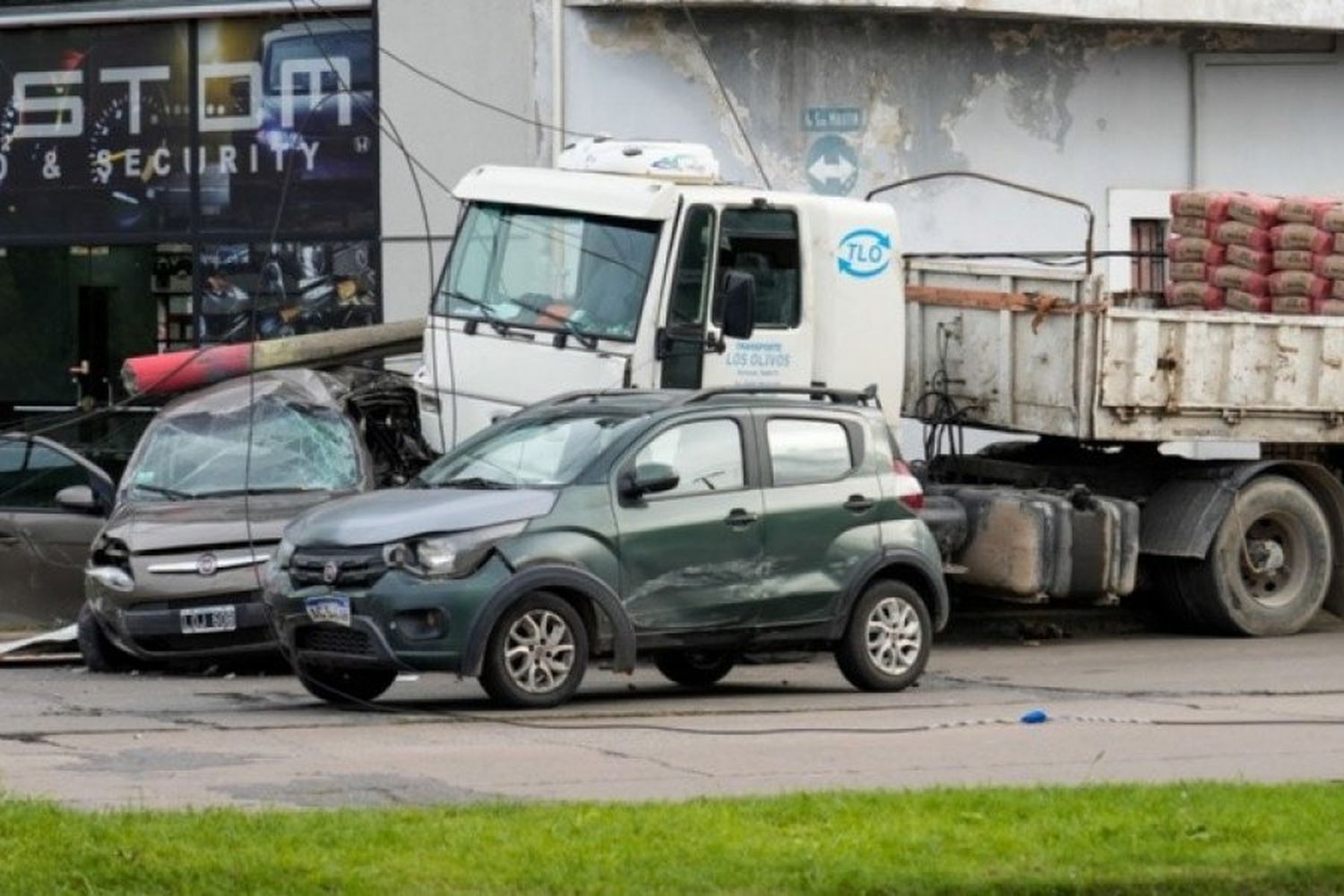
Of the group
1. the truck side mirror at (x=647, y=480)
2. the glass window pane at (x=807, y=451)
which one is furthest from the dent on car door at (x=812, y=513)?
the truck side mirror at (x=647, y=480)

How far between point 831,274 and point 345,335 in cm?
386

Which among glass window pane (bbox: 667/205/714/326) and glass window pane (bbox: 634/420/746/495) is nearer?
glass window pane (bbox: 634/420/746/495)

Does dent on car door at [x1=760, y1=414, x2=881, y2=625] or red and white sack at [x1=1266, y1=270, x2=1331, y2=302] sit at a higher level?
red and white sack at [x1=1266, y1=270, x2=1331, y2=302]

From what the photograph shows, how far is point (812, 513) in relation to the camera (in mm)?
15438

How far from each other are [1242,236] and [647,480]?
7.18 m

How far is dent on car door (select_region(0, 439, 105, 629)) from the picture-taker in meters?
18.6

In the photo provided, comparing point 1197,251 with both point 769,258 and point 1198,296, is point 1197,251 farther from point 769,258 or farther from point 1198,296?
point 769,258

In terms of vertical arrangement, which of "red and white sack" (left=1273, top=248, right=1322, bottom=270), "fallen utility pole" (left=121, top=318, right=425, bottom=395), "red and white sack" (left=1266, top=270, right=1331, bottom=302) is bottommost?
"fallen utility pole" (left=121, top=318, right=425, bottom=395)

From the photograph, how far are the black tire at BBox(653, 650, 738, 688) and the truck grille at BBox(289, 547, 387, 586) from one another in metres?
2.47

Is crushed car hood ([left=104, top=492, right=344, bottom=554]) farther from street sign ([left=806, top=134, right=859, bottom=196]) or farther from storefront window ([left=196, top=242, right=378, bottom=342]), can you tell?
street sign ([left=806, top=134, right=859, bottom=196])

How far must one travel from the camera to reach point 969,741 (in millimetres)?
13055

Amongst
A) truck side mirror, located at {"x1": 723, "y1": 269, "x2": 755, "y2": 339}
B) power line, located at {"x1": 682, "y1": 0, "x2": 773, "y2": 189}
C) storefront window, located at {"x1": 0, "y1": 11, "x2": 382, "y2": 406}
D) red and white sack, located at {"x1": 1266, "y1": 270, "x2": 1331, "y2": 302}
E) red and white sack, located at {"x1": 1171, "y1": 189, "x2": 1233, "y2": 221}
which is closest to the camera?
truck side mirror, located at {"x1": 723, "y1": 269, "x2": 755, "y2": 339}

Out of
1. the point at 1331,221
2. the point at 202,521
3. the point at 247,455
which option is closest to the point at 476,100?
the point at 247,455

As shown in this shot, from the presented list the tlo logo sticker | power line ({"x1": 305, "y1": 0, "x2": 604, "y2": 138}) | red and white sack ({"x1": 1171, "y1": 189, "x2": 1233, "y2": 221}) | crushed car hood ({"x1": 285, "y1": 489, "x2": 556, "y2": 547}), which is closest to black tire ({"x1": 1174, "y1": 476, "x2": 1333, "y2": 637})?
red and white sack ({"x1": 1171, "y1": 189, "x2": 1233, "y2": 221})
